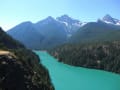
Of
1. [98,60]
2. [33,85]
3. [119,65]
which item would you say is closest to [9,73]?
[33,85]

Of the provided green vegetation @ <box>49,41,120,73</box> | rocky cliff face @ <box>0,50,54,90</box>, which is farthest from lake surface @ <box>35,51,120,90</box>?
rocky cliff face @ <box>0,50,54,90</box>

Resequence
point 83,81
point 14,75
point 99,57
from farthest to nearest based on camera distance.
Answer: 1. point 99,57
2. point 83,81
3. point 14,75

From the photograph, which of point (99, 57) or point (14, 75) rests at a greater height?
point (14, 75)

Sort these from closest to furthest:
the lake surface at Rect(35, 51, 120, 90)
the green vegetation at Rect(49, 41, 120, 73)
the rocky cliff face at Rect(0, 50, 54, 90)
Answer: the rocky cliff face at Rect(0, 50, 54, 90), the lake surface at Rect(35, 51, 120, 90), the green vegetation at Rect(49, 41, 120, 73)

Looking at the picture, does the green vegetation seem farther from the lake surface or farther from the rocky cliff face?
the rocky cliff face

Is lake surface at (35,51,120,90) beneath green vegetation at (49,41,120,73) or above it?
beneath

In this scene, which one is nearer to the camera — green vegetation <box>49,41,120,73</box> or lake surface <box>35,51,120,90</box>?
lake surface <box>35,51,120,90</box>

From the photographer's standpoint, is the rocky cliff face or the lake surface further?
the lake surface

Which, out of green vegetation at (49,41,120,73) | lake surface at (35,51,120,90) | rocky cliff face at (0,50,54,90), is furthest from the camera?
green vegetation at (49,41,120,73)

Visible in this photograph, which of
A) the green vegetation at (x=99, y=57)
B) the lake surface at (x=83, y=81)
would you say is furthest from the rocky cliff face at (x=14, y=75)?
the green vegetation at (x=99, y=57)

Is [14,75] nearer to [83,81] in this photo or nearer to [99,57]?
[83,81]

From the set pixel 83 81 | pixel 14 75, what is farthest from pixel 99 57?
pixel 14 75
